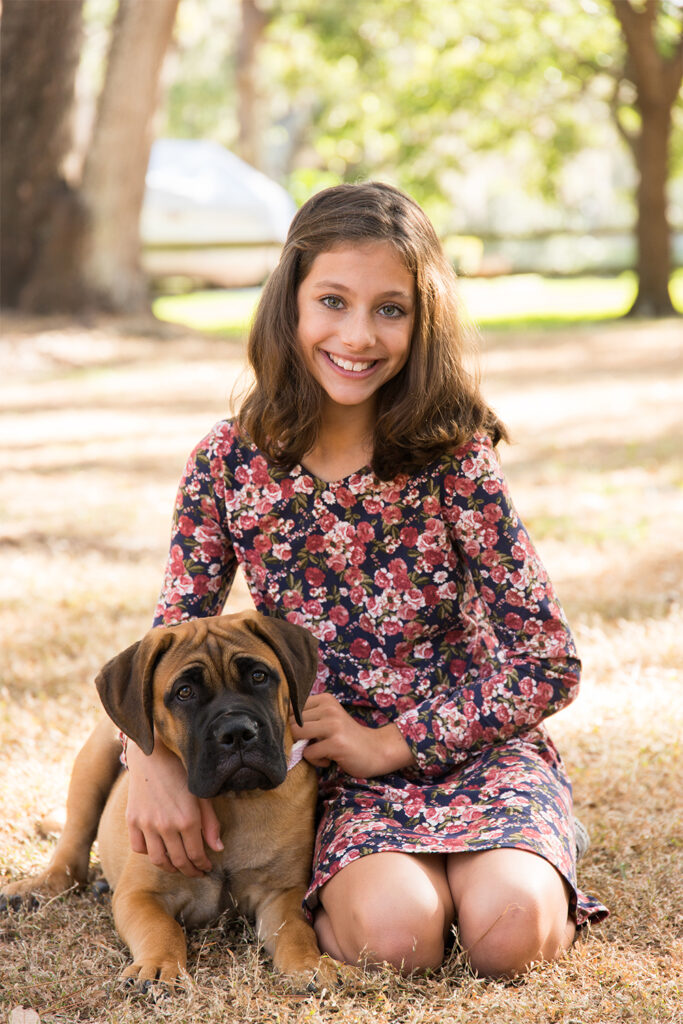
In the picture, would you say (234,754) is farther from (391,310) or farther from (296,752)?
(391,310)

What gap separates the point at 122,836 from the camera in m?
3.48

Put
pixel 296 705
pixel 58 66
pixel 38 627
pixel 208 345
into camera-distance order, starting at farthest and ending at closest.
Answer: pixel 208 345 < pixel 58 66 < pixel 38 627 < pixel 296 705

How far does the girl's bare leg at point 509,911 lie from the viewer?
3.08m

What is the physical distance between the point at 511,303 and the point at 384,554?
2499 centimetres

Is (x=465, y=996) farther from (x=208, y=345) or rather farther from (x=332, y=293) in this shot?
(x=208, y=345)

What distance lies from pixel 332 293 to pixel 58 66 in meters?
13.9

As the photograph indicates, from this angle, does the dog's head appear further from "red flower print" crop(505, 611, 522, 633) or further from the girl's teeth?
the girl's teeth

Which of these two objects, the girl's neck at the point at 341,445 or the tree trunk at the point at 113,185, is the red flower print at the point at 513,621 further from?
the tree trunk at the point at 113,185

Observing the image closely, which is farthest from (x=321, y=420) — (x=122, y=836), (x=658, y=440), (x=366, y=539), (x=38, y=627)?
(x=658, y=440)

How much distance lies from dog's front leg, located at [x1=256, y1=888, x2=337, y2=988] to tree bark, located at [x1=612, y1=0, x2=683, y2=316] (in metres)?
19.0

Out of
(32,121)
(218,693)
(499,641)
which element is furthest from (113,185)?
(218,693)

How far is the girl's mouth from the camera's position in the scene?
3.58 m

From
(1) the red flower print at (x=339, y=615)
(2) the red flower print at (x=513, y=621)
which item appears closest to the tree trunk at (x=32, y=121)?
(1) the red flower print at (x=339, y=615)

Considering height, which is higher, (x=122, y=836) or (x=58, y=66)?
(x=58, y=66)
